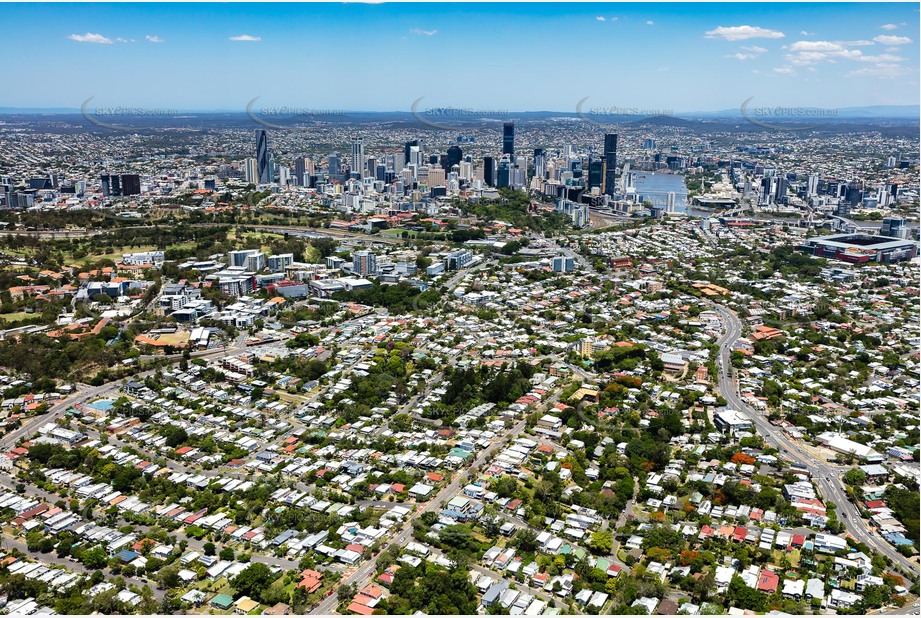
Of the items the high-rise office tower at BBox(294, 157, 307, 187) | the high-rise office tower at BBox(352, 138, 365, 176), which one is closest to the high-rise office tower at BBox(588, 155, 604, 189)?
the high-rise office tower at BBox(352, 138, 365, 176)

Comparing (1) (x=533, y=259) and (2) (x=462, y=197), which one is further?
(2) (x=462, y=197)

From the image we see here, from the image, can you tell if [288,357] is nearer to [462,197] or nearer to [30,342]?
[30,342]

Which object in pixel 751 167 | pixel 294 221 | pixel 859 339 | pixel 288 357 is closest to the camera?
pixel 288 357

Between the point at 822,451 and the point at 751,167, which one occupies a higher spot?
the point at 751,167

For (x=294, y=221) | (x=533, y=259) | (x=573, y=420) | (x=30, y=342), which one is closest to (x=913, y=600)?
(x=573, y=420)

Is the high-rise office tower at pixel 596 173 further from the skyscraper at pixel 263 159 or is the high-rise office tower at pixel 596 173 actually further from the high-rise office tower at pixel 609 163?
the skyscraper at pixel 263 159

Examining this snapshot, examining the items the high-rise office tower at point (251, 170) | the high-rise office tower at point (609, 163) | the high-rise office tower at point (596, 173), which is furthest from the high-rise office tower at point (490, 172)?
the high-rise office tower at point (251, 170)

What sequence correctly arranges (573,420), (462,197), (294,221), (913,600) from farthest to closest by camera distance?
1. (462,197)
2. (294,221)
3. (573,420)
4. (913,600)

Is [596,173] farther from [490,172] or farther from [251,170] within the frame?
[251,170]
